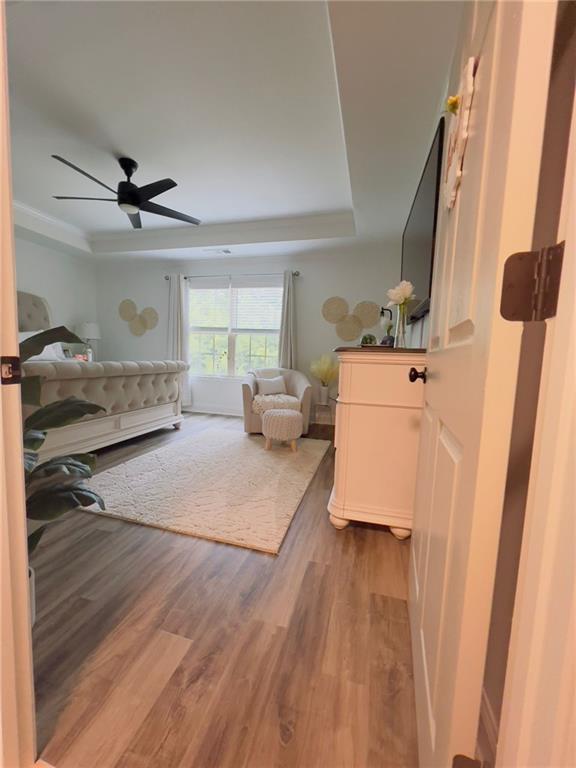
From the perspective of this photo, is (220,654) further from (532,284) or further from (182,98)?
(182,98)

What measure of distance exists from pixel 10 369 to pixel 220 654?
Answer: 1.07m

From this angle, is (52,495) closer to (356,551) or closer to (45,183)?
(356,551)

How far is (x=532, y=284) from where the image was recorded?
416 mm

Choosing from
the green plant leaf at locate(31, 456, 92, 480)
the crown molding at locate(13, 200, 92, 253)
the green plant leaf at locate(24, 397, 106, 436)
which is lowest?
the green plant leaf at locate(31, 456, 92, 480)

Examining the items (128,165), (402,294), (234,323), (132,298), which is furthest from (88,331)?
(402,294)

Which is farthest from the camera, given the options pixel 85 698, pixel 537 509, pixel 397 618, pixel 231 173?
pixel 231 173

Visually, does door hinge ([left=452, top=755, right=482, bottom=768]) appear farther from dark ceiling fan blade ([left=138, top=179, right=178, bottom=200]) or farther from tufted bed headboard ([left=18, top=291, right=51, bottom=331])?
tufted bed headboard ([left=18, top=291, right=51, bottom=331])

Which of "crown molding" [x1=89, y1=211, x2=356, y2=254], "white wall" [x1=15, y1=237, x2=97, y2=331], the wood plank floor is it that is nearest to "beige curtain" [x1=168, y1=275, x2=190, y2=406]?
"crown molding" [x1=89, y1=211, x2=356, y2=254]

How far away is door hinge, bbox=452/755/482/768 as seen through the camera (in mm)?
522

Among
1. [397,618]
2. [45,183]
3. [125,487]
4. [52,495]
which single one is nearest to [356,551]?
[397,618]

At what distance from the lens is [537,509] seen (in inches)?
15.8

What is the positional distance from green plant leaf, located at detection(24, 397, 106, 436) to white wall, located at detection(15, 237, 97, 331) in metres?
4.45

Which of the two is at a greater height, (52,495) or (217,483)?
(52,495)

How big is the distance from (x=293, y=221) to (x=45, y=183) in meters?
2.61
